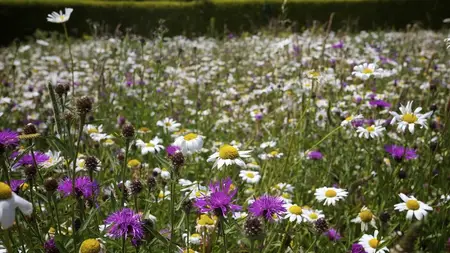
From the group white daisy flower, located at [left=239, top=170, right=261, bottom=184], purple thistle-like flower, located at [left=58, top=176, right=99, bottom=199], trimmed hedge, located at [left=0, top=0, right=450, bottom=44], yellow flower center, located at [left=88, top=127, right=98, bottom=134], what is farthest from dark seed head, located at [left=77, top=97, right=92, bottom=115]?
trimmed hedge, located at [left=0, top=0, right=450, bottom=44]

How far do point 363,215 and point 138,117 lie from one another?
6.12 feet

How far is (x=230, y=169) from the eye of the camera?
1.87 meters

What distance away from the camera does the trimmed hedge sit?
10477mm

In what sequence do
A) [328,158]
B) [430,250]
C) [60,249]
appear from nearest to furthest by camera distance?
1. [60,249]
2. [430,250]
3. [328,158]

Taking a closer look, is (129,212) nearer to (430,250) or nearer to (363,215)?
(363,215)

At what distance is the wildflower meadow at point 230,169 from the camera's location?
3.85ft

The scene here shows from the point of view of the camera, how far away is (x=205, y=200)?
1.11m

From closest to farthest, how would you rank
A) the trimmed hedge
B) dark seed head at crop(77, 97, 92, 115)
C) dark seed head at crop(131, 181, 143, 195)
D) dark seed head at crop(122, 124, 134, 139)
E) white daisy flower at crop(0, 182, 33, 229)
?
white daisy flower at crop(0, 182, 33, 229) → dark seed head at crop(77, 97, 92, 115) → dark seed head at crop(122, 124, 134, 139) → dark seed head at crop(131, 181, 143, 195) → the trimmed hedge

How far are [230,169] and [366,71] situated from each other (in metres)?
0.96

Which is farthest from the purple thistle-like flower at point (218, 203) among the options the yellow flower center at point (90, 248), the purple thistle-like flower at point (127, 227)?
the yellow flower center at point (90, 248)

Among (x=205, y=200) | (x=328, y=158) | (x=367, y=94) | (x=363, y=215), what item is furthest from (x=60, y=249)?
(x=367, y=94)

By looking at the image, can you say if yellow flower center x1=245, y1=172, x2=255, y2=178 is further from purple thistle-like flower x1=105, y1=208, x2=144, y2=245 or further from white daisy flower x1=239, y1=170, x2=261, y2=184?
purple thistle-like flower x1=105, y1=208, x2=144, y2=245

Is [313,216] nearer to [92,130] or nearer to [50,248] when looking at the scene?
[50,248]

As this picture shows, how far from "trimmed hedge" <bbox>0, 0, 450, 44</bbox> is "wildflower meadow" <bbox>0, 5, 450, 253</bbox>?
5.70m
